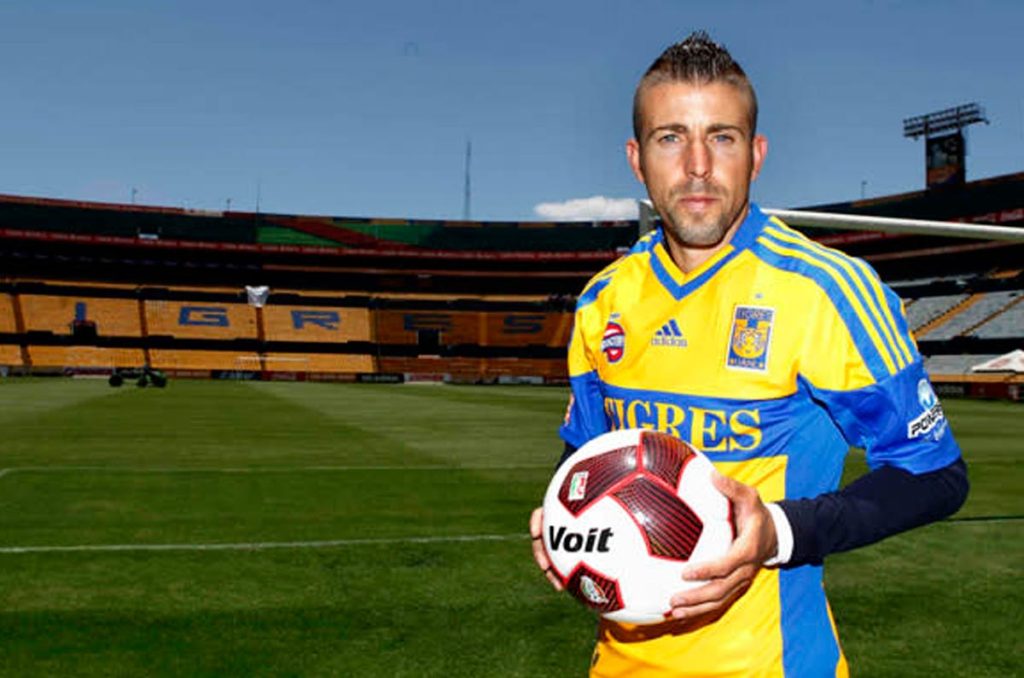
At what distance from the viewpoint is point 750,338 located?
194 centimetres

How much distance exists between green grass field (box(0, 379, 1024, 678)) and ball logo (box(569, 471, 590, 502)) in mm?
2668

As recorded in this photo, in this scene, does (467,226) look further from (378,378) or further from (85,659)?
(85,659)

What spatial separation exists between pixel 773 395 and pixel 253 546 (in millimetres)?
5795

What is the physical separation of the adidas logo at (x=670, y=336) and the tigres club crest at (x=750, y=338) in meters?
0.13

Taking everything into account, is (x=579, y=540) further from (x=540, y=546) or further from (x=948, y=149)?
(x=948, y=149)

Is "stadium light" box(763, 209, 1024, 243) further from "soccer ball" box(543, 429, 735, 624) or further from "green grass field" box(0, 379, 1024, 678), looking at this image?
"soccer ball" box(543, 429, 735, 624)

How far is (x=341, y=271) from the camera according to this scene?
66.0m

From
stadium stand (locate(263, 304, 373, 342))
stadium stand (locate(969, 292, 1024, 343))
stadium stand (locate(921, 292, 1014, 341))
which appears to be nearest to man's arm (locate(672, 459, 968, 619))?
stadium stand (locate(969, 292, 1024, 343))

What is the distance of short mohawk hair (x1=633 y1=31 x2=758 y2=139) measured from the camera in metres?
1.89

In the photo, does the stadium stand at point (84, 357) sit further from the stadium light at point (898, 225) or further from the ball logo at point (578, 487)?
the ball logo at point (578, 487)

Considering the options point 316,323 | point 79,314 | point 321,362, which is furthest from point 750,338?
point 316,323

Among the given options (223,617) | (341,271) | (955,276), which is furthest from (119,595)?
(341,271)

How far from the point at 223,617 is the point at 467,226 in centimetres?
6416

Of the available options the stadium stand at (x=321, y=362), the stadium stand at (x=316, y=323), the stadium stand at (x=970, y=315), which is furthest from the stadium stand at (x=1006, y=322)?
the stadium stand at (x=316, y=323)
